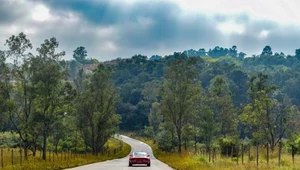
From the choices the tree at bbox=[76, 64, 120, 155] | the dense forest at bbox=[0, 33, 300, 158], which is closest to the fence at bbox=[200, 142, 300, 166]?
the dense forest at bbox=[0, 33, 300, 158]

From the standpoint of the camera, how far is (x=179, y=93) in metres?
64.2

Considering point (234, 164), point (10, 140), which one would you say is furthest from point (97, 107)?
point (234, 164)

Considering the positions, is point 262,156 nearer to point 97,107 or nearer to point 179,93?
point 179,93

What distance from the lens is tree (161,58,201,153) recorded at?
2520 inches

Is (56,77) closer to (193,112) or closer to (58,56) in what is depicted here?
(58,56)

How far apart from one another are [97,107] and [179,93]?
12485 mm

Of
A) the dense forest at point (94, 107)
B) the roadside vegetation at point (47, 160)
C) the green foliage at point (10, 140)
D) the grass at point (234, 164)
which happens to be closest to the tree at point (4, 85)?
the dense forest at point (94, 107)

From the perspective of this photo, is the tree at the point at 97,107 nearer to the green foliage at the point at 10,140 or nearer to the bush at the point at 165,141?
the green foliage at the point at 10,140

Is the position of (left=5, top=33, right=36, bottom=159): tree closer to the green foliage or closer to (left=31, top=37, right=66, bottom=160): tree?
(left=31, top=37, right=66, bottom=160): tree

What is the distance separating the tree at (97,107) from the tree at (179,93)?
322 inches

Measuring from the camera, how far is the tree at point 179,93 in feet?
210

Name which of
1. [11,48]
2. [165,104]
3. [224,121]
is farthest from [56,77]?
[224,121]

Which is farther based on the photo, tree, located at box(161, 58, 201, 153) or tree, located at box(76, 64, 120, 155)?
tree, located at box(161, 58, 201, 153)

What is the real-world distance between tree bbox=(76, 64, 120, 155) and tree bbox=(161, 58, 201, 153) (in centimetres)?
818
